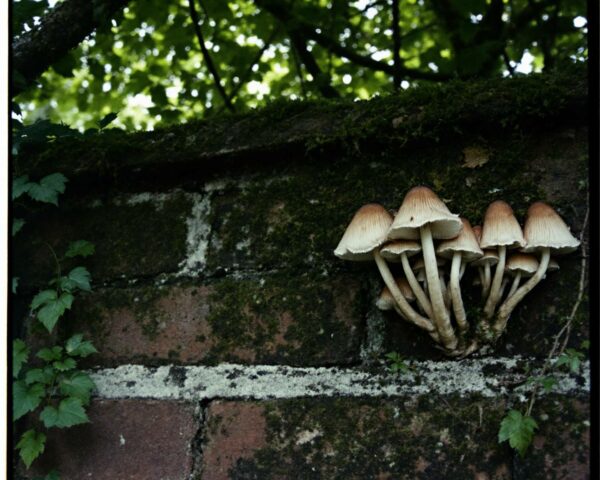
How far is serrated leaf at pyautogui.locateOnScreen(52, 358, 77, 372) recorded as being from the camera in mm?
1090

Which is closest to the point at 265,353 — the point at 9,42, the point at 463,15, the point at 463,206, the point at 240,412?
the point at 240,412

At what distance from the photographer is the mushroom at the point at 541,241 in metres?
0.88

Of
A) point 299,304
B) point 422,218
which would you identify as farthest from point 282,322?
point 422,218

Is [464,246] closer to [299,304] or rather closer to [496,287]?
[496,287]

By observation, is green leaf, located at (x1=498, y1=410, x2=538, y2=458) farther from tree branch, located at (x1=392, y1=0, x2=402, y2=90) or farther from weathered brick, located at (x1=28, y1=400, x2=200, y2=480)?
tree branch, located at (x1=392, y1=0, x2=402, y2=90)

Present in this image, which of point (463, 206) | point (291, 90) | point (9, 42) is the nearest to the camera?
point (463, 206)

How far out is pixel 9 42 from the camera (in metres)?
1.08

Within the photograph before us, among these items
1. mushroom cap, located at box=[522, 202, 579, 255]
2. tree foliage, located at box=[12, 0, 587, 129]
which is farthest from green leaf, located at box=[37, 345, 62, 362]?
tree foliage, located at box=[12, 0, 587, 129]

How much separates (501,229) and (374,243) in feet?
0.53

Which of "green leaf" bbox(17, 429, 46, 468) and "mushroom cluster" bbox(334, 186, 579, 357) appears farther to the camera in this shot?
"green leaf" bbox(17, 429, 46, 468)

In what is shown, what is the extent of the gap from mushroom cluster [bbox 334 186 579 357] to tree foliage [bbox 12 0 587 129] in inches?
47.6

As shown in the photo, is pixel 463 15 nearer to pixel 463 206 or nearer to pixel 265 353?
pixel 463 206

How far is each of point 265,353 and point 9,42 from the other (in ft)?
2.03

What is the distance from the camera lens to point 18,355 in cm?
111
